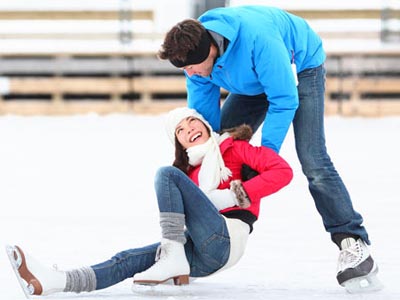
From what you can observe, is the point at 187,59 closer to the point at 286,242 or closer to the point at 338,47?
the point at 286,242

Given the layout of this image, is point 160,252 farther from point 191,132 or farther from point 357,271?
point 357,271

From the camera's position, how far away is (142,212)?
165 inches

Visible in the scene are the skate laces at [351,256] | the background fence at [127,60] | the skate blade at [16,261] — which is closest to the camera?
the skate blade at [16,261]

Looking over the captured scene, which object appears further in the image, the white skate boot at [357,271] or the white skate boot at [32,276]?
the white skate boot at [357,271]

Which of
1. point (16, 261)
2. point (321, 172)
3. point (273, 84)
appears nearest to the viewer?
point (16, 261)

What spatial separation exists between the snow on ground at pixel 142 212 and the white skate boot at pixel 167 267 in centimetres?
9

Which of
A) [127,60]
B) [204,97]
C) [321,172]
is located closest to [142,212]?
[204,97]

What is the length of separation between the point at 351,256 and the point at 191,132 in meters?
0.63

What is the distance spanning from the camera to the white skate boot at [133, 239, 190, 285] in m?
2.48

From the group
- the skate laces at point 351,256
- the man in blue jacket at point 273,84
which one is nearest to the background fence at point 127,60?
the man in blue jacket at point 273,84

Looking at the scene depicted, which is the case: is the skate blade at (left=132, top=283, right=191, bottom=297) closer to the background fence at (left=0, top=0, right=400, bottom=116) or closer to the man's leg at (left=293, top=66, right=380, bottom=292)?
the man's leg at (left=293, top=66, right=380, bottom=292)

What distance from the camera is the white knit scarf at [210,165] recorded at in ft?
8.53

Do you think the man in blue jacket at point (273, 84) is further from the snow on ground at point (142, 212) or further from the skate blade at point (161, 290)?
the skate blade at point (161, 290)

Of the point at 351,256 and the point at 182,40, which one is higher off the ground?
the point at 182,40
